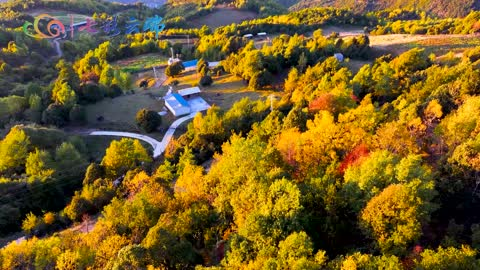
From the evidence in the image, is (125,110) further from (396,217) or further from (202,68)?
(396,217)

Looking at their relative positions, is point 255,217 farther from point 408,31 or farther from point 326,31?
point 326,31

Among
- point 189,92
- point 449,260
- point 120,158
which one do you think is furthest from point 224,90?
point 449,260

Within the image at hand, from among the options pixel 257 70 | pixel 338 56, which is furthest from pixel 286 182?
pixel 338 56

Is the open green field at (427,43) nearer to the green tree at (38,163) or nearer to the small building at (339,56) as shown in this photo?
the small building at (339,56)

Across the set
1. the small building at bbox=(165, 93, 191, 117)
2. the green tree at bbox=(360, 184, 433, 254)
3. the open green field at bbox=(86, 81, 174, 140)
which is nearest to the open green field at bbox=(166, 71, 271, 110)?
the small building at bbox=(165, 93, 191, 117)

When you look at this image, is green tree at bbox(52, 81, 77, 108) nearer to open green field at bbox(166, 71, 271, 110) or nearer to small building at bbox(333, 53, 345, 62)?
open green field at bbox(166, 71, 271, 110)

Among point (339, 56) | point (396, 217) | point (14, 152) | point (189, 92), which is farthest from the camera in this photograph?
point (339, 56)

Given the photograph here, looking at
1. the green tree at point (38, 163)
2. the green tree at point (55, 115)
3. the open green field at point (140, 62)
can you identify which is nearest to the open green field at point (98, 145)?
the green tree at point (55, 115)
